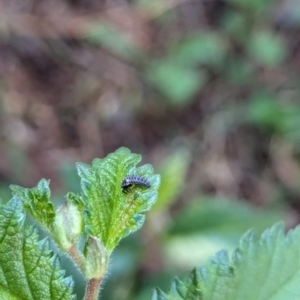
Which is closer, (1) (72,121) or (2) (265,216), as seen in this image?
(2) (265,216)

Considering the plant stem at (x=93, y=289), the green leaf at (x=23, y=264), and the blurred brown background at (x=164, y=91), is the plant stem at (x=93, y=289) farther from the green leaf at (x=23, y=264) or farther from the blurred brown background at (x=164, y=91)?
the blurred brown background at (x=164, y=91)

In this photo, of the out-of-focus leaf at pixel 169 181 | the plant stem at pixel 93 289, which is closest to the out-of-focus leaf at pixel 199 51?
the out-of-focus leaf at pixel 169 181

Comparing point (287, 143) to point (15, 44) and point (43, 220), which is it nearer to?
point (15, 44)

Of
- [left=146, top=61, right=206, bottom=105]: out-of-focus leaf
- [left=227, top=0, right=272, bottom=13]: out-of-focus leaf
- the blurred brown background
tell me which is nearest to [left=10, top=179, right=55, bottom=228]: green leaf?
the blurred brown background

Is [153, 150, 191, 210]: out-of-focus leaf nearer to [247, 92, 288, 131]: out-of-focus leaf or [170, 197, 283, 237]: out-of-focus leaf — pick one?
[170, 197, 283, 237]: out-of-focus leaf

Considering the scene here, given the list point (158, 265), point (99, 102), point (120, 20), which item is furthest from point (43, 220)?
point (120, 20)

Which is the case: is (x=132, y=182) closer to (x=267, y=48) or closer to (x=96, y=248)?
(x=96, y=248)

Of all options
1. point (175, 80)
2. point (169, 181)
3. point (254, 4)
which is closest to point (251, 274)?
point (169, 181)
